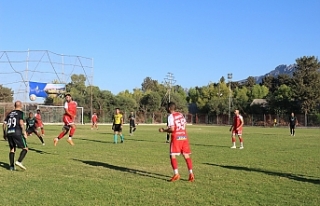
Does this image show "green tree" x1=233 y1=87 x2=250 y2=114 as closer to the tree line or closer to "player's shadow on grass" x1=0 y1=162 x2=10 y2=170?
the tree line

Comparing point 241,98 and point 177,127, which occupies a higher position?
point 241,98

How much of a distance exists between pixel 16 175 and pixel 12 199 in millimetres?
2951

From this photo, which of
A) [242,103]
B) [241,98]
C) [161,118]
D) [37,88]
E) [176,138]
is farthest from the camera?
[241,98]

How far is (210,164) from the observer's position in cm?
1323

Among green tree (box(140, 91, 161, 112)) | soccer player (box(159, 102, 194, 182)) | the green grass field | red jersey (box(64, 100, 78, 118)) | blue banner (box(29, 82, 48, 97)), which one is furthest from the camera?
green tree (box(140, 91, 161, 112))

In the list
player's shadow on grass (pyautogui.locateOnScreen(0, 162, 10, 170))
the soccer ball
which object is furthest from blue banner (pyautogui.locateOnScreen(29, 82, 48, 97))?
player's shadow on grass (pyautogui.locateOnScreen(0, 162, 10, 170))

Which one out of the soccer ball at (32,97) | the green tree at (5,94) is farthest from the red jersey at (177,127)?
the green tree at (5,94)

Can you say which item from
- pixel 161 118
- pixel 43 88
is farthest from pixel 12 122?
pixel 161 118

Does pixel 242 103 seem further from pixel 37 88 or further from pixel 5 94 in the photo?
pixel 37 88

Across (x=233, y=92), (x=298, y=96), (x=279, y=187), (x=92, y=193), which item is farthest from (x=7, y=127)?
(x=233, y=92)

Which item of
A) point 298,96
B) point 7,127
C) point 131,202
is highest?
point 298,96

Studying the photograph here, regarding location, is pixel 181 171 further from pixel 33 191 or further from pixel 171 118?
pixel 33 191

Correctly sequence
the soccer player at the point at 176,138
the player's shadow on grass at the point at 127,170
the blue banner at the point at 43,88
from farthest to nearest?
the blue banner at the point at 43,88
the player's shadow on grass at the point at 127,170
the soccer player at the point at 176,138

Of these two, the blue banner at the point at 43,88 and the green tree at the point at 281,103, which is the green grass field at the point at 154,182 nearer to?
the blue banner at the point at 43,88
